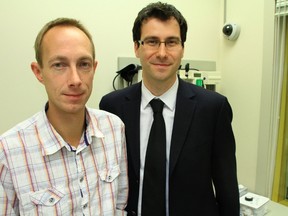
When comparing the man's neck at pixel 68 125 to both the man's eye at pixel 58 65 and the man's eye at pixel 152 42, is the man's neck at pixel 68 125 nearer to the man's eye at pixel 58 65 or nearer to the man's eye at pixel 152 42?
the man's eye at pixel 58 65

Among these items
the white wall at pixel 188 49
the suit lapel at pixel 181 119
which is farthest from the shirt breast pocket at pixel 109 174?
the white wall at pixel 188 49

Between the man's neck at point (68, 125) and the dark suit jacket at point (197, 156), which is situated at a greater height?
the man's neck at point (68, 125)

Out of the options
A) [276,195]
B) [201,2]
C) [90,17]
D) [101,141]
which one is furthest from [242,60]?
[101,141]

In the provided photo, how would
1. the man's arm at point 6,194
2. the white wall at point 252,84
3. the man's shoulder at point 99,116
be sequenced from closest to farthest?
1. the man's arm at point 6,194
2. the man's shoulder at point 99,116
3. the white wall at point 252,84

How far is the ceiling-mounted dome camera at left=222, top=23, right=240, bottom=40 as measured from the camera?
240cm

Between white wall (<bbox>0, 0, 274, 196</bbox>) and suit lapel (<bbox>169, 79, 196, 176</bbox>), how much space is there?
89 cm

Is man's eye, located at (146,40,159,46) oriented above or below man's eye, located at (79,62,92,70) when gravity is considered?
above

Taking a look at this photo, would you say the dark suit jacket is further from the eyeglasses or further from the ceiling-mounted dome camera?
the ceiling-mounted dome camera

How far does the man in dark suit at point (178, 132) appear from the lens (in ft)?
3.86

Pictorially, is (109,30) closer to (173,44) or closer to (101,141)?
(173,44)

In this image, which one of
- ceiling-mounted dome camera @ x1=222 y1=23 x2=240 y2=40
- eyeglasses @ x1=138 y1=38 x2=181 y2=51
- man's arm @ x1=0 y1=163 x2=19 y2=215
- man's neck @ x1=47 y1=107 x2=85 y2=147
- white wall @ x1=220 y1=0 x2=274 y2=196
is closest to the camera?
man's arm @ x1=0 y1=163 x2=19 y2=215

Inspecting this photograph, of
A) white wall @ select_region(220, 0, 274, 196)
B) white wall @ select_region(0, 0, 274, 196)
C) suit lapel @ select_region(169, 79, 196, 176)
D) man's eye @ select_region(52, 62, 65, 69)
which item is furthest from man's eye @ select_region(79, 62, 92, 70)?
white wall @ select_region(220, 0, 274, 196)

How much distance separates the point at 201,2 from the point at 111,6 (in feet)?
3.09

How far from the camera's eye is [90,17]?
6.11 ft
